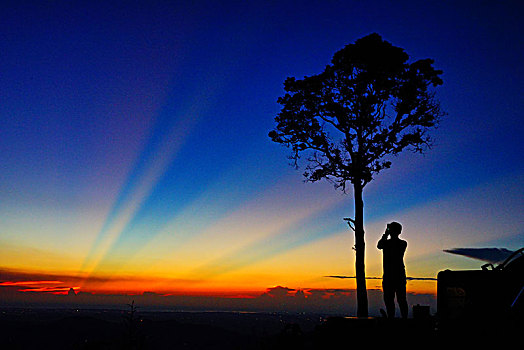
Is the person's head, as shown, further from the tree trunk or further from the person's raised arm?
the tree trunk

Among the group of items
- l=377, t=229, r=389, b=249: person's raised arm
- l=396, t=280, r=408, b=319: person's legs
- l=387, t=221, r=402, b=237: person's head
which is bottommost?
l=396, t=280, r=408, b=319: person's legs

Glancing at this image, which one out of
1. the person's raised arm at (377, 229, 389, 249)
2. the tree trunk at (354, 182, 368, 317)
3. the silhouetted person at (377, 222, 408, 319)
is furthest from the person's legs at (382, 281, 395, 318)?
the tree trunk at (354, 182, 368, 317)

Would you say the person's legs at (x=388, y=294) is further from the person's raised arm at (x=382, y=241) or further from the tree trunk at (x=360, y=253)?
the tree trunk at (x=360, y=253)

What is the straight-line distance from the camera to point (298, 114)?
2180 centimetres

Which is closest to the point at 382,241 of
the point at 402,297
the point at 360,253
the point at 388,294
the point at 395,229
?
the point at 395,229

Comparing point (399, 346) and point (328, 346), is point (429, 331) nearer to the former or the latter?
point (399, 346)

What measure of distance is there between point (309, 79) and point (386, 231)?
11524 mm

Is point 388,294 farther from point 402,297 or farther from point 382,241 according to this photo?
point 382,241

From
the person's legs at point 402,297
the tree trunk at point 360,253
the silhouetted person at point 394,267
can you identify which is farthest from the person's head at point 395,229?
the tree trunk at point 360,253

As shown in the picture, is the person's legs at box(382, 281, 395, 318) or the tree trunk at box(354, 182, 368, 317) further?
the tree trunk at box(354, 182, 368, 317)

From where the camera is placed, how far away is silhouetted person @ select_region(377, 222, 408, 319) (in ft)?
36.3

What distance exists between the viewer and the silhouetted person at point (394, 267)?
1108 cm

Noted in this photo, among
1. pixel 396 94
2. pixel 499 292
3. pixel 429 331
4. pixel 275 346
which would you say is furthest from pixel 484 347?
pixel 396 94

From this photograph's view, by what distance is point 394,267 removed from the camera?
11141 millimetres
